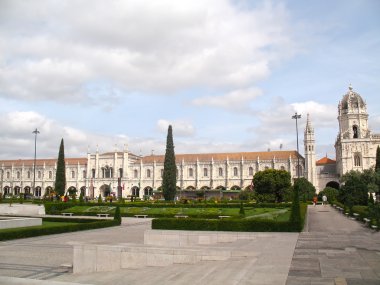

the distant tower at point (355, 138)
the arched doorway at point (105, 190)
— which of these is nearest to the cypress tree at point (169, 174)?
the distant tower at point (355, 138)

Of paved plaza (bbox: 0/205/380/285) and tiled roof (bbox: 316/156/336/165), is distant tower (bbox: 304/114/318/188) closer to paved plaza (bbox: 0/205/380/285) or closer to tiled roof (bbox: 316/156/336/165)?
tiled roof (bbox: 316/156/336/165)

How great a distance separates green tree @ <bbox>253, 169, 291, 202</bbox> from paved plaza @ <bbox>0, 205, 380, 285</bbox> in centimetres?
3572

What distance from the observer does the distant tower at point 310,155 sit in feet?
227

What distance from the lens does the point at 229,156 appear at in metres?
79.1

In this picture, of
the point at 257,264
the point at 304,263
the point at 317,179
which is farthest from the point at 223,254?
the point at 317,179

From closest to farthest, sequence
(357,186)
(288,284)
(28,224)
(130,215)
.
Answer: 1. (288,284)
2. (28,224)
3. (130,215)
4. (357,186)

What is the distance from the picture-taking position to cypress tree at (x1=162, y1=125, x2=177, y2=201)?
5391 cm

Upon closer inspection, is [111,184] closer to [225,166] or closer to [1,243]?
[225,166]

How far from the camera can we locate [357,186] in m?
36.9

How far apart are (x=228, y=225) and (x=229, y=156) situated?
205 ft

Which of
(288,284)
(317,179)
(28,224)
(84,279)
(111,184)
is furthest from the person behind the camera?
(111,184)

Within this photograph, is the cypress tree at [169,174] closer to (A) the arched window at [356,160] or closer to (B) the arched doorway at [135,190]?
(B) the arched doorway at [135,190]

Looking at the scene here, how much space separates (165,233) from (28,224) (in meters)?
10.3

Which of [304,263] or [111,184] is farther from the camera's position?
[111,184]
